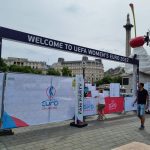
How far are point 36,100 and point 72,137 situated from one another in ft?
6.33

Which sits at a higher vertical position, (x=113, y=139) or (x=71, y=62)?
(x=71, y=62)

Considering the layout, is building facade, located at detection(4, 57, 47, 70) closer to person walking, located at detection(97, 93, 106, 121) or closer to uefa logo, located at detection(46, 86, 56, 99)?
person walking, located at detection(97, 93, 106, 121)

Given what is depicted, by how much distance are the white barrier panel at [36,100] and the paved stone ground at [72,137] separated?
44 cm

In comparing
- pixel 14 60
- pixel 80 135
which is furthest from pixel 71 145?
pixel 14 60

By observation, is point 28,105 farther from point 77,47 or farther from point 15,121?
point 77,47

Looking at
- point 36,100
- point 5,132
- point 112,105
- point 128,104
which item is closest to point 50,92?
point 36,100

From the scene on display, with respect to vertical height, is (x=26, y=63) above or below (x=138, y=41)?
above

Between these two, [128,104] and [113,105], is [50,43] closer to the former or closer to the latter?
[113,105]

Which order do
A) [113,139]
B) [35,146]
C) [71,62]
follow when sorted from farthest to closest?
1. [71,62]
2. [113,139]
3. [35,146]

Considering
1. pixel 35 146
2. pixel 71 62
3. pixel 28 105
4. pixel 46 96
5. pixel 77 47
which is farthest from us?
pixel 71 62

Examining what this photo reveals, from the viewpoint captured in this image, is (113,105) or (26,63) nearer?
(113,105)

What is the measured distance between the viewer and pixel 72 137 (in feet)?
27.7

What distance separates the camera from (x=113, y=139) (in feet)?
27.2

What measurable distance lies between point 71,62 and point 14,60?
107 feet
